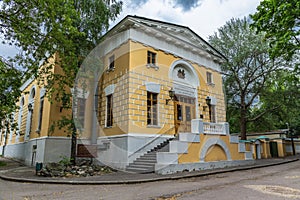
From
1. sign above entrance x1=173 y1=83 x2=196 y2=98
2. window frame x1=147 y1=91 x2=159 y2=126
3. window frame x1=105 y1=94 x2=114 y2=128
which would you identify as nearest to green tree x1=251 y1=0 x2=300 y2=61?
sign above entrance x1=173 y1=83 x2=196 y2=98

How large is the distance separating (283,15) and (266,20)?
1.08 m

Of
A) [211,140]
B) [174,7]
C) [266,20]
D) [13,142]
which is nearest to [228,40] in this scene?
[266,20]

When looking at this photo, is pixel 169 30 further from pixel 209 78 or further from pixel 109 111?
pixel 109 111

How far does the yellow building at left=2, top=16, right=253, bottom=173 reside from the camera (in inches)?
428

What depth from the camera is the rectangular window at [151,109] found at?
489 inches

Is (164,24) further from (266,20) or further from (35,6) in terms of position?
(35,6)

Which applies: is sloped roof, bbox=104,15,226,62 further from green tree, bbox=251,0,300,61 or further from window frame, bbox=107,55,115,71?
green tree, bbox=251,0,300,61

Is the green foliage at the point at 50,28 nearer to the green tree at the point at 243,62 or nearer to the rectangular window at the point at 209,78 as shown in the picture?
the rectangular window at the point at 209,78

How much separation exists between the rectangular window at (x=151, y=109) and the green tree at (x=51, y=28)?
4.16 metres

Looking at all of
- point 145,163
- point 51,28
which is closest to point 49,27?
point 51,28

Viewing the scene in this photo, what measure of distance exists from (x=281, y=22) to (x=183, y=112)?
292 inches

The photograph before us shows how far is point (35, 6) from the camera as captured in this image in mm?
8469

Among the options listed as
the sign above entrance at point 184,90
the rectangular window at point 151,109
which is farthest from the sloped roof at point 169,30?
the rectangular window at point 151,109

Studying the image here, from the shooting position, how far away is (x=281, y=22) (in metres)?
11.8
